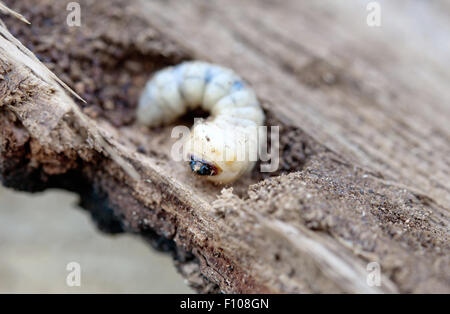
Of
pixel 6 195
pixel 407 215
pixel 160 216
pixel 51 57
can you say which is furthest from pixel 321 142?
pixel 6 195

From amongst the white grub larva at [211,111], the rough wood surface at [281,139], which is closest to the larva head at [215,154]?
the white grub larva at [211,111]

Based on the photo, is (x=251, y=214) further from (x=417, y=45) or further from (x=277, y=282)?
(x=417, y=45)

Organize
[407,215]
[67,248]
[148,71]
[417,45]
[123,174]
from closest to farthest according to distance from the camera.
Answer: [407,215] → [123,174] → [148,71] → [67,248] → [417,45]

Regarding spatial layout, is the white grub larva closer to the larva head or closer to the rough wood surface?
the larva head

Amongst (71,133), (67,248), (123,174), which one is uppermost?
(71,133)

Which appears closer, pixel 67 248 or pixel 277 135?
pixel 277 135

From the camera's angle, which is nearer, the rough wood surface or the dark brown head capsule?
the rough wood surface

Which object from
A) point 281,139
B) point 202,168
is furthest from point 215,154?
point 281,139

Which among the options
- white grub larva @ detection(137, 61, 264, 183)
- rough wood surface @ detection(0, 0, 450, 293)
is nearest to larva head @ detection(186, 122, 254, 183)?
white grub larva @ detection(137, 61, 264, 183)
